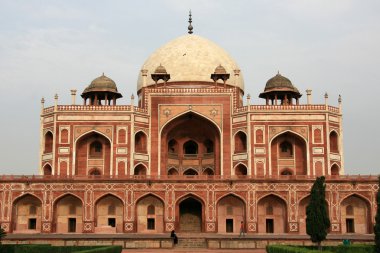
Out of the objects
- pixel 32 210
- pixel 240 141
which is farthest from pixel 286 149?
pixel 32 210

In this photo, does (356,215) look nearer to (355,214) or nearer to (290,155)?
(355,214)

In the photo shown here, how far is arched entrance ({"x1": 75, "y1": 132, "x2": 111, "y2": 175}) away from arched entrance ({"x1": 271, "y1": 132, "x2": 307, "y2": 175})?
991 centimetres

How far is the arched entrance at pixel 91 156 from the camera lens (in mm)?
36031

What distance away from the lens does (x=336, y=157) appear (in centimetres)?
3616

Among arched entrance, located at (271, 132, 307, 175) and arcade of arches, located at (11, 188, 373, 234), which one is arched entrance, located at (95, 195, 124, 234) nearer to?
arcade of arches, located at (11, 188, 373, 234)

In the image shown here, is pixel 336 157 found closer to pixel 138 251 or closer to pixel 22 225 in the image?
pixel 138 251

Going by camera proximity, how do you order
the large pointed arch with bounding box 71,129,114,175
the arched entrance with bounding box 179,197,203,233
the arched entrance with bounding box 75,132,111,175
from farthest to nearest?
the arched entrance with bounding box 75,132,111,175, the large pointed arch with bounding box 71,129,114,175, the arched entrance with bounding box 179,197,203,233

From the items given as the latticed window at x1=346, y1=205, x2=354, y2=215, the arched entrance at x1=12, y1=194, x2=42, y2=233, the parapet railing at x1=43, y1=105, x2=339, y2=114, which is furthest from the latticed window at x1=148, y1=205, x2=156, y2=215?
the latticed window at x1=346, y1=205, x2=354, y2=215

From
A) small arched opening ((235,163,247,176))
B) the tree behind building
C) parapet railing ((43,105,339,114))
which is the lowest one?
the tree behind building

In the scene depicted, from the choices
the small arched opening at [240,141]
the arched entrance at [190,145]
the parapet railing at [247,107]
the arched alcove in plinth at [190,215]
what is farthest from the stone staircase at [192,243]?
the parapet railing at [247,107]

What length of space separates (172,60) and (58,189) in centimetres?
1394

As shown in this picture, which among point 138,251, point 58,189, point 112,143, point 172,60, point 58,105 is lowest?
point 138,251

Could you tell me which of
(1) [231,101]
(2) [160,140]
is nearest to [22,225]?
(2) [160,140]

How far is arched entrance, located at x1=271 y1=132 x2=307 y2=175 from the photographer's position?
1411 inches
